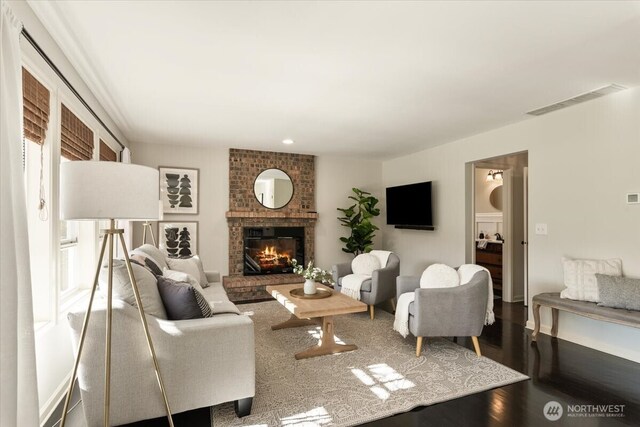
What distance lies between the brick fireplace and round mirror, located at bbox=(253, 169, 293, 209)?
0.07 m

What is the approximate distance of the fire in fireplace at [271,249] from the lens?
5770 mm

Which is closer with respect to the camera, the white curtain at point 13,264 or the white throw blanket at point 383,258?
the white curtain at point 13,264

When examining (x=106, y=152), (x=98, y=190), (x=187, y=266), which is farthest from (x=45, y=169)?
(x=187, y=266)

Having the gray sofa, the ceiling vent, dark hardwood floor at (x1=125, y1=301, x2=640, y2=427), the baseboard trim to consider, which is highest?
the ceiling vent

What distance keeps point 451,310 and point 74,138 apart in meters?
3.51

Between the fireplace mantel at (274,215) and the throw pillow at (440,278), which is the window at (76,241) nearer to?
the fireplace mantel at (274,215)

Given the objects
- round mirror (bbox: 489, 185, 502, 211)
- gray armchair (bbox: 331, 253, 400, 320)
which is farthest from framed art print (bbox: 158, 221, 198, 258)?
round mirror (bbox: 489, 185, 502, 211)

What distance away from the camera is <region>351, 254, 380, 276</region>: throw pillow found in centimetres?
461

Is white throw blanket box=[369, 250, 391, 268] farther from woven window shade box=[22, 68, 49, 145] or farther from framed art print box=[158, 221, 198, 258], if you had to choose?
woven window shade box=[22, 68, 49, 145]

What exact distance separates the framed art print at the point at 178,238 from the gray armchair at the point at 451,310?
12.5ft

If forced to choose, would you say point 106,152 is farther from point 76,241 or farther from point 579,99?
point 579,99

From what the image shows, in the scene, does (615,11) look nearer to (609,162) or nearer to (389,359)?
(609,162)

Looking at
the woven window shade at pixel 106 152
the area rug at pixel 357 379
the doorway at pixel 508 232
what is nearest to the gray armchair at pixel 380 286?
the area rug at pixel 357 379

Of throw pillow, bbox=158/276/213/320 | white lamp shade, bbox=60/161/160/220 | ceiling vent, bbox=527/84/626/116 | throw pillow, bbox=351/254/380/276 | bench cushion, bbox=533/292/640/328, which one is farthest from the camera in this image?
throw pillow, bbox=351/254/380/276
